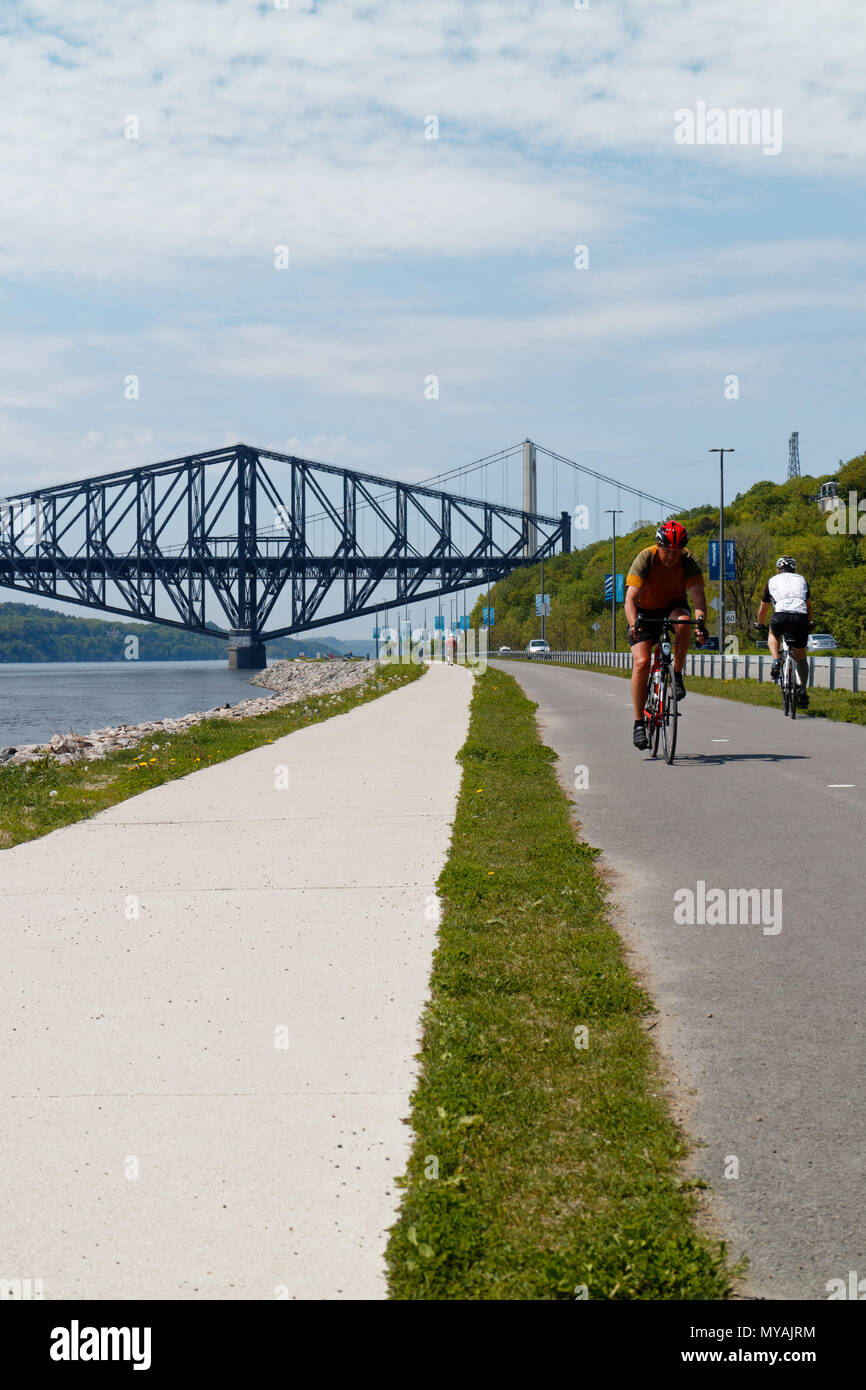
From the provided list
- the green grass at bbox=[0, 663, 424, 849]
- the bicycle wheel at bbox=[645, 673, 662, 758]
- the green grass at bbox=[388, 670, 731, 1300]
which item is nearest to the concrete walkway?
the green grass at bbox=[388, 670, 731, 1300]

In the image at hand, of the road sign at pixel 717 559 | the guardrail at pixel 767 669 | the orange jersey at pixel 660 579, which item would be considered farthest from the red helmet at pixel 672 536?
the road sign at pixel 717 559

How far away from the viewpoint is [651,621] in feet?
42.3

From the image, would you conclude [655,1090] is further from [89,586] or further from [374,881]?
[89,586]

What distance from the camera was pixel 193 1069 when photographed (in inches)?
173

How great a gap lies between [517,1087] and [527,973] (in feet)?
4.52

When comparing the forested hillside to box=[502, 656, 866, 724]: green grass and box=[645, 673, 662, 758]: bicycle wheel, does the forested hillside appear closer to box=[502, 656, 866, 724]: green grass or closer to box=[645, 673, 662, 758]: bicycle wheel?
box=[502, 656, 866, 724]: green grass

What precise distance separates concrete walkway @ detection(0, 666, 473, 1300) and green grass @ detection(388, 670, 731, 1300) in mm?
123

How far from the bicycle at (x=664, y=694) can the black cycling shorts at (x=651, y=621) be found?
0.07 meters

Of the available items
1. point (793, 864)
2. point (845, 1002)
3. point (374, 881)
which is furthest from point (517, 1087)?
point (793, 864)

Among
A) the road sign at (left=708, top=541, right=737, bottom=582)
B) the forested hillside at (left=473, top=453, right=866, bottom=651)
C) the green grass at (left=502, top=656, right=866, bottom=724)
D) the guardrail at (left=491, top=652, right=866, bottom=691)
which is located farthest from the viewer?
the forested hillside at (left=473, top=453, right=866, bottom=651)

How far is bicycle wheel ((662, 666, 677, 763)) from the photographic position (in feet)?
43.0

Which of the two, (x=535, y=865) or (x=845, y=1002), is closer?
(x=845, y=1002)

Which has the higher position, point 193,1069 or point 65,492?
point 65,492

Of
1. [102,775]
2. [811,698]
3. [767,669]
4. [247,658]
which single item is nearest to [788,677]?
[811,698]
